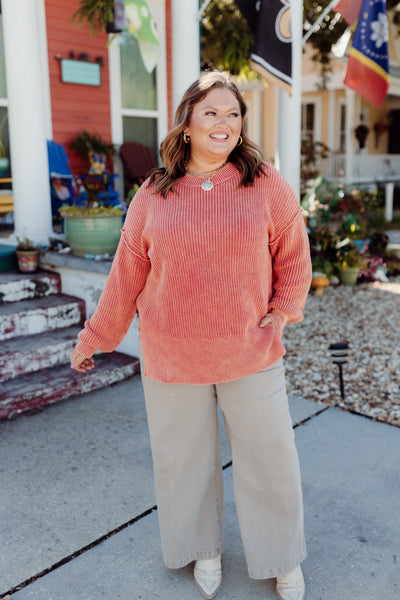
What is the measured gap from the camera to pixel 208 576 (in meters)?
2.09

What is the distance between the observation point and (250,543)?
79.4 inches

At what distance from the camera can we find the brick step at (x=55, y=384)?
343 cm

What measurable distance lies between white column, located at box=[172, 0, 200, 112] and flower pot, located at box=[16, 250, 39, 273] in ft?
6.84

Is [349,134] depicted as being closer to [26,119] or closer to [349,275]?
[349,275]

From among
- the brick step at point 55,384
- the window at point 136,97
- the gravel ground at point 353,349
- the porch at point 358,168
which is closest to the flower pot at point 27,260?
the brick step at point 55,384

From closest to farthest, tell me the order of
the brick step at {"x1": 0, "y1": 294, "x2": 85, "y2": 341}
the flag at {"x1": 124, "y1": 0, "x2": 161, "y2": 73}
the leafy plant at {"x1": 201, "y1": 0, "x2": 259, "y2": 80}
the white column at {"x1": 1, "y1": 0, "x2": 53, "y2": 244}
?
the brick step at {"x1": 0, "y1": 294, "x2": 85, "y2": 341} → the white column at {"x1": 1, "y1": 0, "x2": 53, "y2": 244} → the flag at {"x1": 124, "y1": 0, "x2": 161, "y2": 73} → the leafy plant at {"x1": 201, "y1": 0, "x2": 259, "y2": 80}

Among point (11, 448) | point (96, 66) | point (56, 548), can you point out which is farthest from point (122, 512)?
point (96, 66)


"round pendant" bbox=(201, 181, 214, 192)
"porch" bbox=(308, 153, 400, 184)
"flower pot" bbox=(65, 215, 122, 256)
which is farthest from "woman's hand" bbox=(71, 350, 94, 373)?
"porch" bbox=(308, 153, 400, 184)

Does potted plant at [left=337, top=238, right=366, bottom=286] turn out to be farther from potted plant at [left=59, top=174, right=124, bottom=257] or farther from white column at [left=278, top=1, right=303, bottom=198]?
potted plant at [left=59, top=174, right=124, bottom=257]

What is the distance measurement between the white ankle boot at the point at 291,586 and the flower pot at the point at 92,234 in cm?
301

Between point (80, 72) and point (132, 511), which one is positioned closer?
point (132, 511)

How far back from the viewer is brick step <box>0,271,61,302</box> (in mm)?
4266

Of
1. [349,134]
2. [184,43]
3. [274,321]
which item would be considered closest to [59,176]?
[184,43]

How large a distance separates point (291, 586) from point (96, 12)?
5.74 meters
